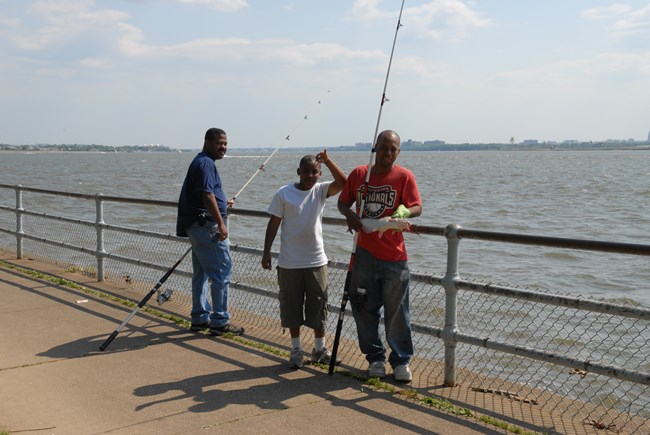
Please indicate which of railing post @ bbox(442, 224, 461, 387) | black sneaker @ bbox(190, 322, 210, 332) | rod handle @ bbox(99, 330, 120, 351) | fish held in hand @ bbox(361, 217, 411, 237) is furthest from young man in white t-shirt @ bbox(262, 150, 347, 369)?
rod handle @ bbox(99, 330, 120, 351)

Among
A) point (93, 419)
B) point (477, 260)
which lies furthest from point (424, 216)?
point (93, 419)

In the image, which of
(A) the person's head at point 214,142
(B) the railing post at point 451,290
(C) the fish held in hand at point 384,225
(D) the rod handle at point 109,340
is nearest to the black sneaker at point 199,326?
(D) the rod handle at point 109,340

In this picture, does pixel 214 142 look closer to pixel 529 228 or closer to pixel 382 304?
pixel 382 304

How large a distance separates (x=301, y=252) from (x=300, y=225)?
21cm

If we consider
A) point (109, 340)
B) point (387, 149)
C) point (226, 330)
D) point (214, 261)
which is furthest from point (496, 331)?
point (109, 340)

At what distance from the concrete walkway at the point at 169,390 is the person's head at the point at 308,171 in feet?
4.81

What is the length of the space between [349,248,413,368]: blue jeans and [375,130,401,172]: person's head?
0.65 metres

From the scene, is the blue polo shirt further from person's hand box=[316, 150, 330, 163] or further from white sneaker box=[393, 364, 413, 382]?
white sneaker box=[393, 364, 413, 382]

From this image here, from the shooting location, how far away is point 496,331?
32.7 feet

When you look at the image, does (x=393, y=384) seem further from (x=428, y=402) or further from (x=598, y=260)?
(x=598, y=260)

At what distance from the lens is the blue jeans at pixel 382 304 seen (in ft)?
17.6

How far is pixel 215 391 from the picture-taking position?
208 inches

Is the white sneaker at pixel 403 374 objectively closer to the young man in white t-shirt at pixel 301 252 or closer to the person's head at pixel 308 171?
the young man in white t-shirt at pixel 301 252

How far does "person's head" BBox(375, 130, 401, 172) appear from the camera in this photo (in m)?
5.33
